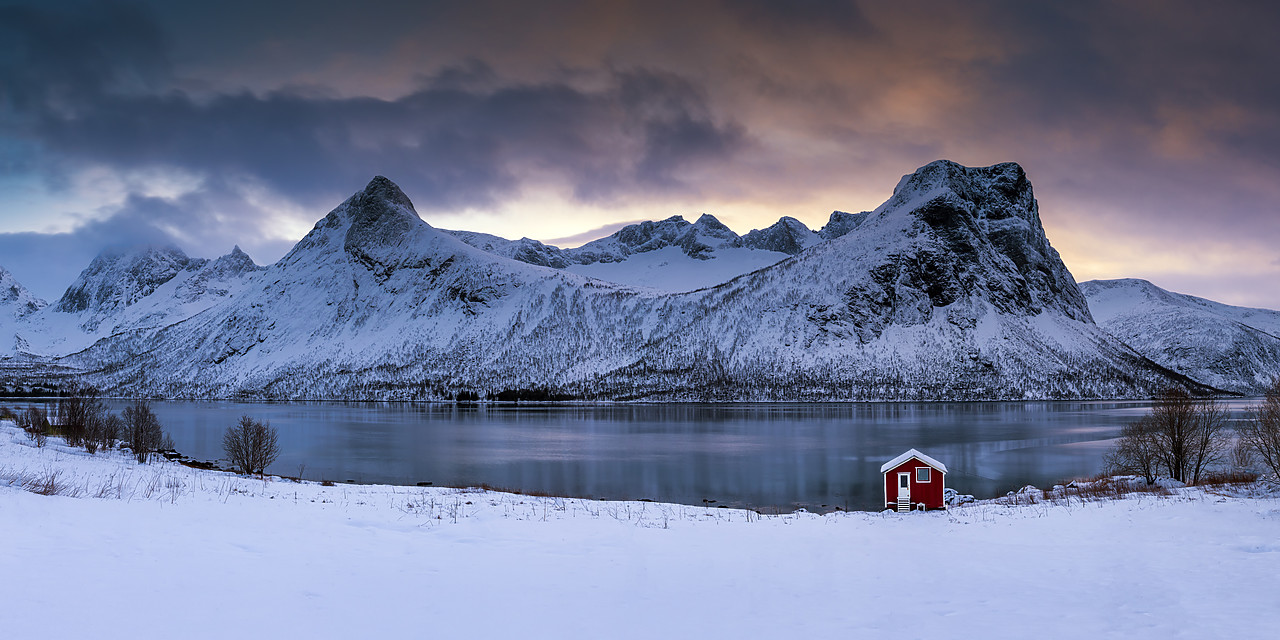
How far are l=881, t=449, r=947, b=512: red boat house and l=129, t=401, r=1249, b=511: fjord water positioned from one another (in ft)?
18.5

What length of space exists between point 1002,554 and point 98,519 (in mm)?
19998

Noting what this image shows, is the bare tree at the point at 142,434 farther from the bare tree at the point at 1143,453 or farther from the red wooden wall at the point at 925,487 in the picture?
the bare tree at the point at 1143,453

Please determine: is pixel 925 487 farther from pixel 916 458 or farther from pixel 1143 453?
pixel 1143 453

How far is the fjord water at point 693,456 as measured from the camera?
4338cm

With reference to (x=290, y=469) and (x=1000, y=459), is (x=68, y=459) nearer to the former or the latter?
(x=290, y=469)

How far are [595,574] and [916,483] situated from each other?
1915cm

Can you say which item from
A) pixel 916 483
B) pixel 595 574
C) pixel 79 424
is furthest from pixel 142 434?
pixel 916 483

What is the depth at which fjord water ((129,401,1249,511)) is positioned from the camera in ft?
142

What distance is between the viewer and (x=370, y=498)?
92.2 feet

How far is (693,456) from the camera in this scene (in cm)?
Result: 6162

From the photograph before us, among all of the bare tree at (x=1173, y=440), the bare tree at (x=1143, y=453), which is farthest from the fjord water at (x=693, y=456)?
the bare tree at (x=1173, y=440)

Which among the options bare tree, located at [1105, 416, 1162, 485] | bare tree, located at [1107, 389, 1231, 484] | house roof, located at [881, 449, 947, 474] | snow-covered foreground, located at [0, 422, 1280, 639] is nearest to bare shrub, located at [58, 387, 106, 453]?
snow-covered foreground, located at [0, 422, 1280, 639]

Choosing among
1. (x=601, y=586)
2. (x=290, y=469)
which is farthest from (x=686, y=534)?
(x=290, y=469)

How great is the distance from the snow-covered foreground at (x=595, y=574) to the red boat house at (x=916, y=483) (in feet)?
20.8
